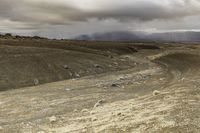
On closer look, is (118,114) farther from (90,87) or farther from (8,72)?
(8,72)

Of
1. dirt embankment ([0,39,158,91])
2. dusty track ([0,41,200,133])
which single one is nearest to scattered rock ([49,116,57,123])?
dusty track ([0,41,200,133])

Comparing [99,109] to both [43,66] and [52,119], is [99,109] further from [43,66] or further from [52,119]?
[43,66]

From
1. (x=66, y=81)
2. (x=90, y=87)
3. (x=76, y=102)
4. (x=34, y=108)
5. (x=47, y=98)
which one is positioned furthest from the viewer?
(x=66, y=81)

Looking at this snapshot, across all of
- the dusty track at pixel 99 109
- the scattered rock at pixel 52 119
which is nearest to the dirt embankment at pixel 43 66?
the dusty track at pixel 99 109

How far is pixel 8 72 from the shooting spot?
54312 mm

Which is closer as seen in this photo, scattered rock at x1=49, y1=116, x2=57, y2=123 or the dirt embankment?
scattered rock at x1=49, y1=116, x2=57, y2=123

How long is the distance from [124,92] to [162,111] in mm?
18780

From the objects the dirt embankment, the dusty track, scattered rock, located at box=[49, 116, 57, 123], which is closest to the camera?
the dusty track

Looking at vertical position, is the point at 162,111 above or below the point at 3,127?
above

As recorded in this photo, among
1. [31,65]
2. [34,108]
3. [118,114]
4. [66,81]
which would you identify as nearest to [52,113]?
[34,108]

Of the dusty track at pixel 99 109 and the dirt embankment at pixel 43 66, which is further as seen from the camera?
the dirt embankment at pixel 43 66

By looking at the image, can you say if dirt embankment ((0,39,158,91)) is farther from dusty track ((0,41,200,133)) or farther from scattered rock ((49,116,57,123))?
scattered rock ((49,116,57,123))

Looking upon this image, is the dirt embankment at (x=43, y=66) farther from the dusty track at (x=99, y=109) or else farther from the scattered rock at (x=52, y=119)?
the scattered rock at (x=52, y=119)

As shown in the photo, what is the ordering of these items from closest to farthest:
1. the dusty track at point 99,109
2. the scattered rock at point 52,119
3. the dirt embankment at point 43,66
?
the dusty track at point 99,109 < the scattered rock at point 52,119 < the dirt embankment at point 43,66
